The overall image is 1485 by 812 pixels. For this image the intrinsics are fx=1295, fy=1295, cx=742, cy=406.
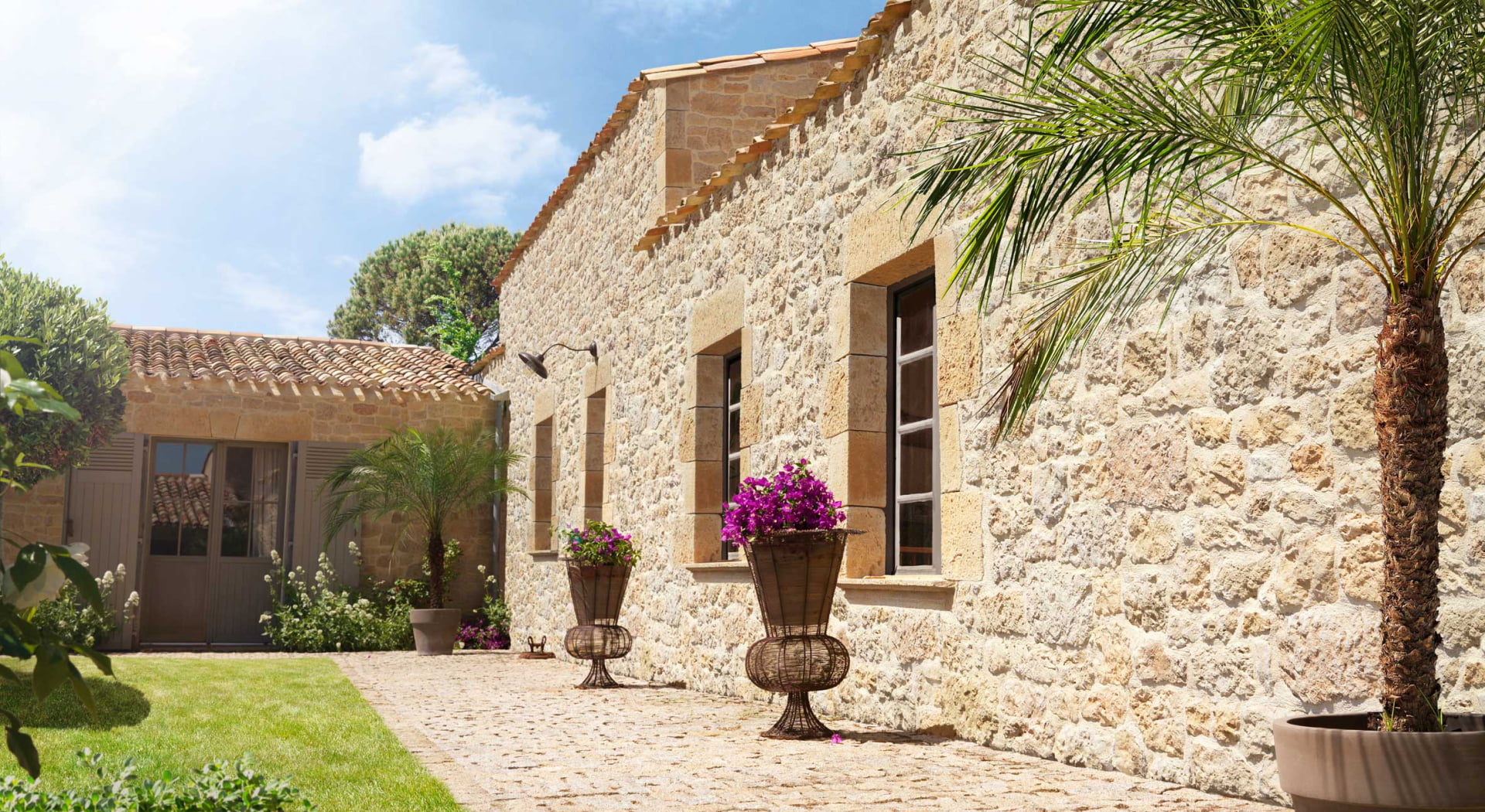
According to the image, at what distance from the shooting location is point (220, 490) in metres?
13.7

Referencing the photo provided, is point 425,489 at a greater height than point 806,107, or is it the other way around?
point 806,107

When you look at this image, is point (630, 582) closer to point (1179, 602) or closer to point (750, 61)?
point (750, 61)

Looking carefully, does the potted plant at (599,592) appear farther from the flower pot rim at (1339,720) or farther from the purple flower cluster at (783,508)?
the flower pot rim at (1339,720)

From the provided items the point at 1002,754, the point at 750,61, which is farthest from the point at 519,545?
the point at 1002,754

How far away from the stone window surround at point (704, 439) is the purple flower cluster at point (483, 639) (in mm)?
5718

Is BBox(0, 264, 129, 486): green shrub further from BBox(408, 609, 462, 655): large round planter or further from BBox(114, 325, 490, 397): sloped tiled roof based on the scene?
BBox(408, 609, 462, 655): large round planter

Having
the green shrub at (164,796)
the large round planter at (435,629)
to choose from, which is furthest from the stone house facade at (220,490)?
the green shrub at (164,796)

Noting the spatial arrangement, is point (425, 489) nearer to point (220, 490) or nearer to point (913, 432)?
point (220, 490)

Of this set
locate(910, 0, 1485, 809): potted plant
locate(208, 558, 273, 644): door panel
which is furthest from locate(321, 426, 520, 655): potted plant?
locate(910, 0, 1485, 809): potted plant

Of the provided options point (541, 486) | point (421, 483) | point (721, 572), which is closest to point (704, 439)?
point (721, 572)

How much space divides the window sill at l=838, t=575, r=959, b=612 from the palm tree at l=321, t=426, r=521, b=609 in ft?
23.4

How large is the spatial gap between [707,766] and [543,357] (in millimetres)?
8574

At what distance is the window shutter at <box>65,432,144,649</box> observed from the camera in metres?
12.5

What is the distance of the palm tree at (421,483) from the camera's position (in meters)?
12.9
